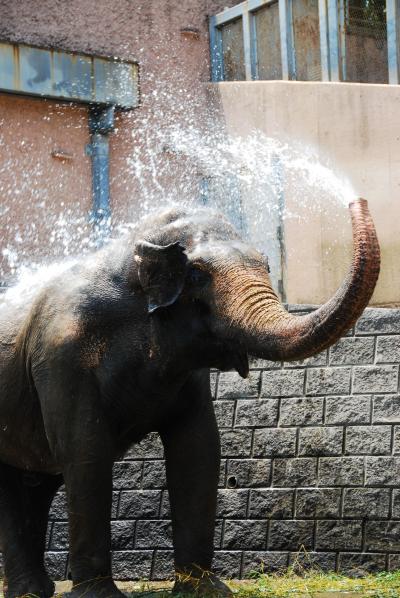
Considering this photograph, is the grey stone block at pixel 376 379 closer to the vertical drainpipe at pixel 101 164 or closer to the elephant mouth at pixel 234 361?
the elephant mouth at pixel 234 361

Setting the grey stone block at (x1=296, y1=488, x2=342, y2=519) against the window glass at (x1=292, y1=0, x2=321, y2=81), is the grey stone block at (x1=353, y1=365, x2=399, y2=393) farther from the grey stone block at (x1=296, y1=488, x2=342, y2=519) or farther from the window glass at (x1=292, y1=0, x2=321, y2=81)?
the window glass at (x1=292, y1=0, x2=321, y2=81)

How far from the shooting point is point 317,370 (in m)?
9.71

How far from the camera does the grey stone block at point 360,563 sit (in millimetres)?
8922

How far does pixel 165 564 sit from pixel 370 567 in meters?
1.59

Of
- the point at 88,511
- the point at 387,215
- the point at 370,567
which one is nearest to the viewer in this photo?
the point at 88,511

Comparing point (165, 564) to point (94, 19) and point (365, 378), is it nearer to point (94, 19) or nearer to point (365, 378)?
point (365, 378)

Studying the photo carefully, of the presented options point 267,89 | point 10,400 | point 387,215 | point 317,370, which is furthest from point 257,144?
point 10,400

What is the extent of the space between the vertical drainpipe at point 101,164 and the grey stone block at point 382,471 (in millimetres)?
8381

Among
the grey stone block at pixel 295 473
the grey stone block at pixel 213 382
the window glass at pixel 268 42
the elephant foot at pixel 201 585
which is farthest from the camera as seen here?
the window glass at pixel 268 42

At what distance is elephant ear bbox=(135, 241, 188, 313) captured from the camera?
648cm

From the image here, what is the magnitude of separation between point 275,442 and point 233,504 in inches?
22.6

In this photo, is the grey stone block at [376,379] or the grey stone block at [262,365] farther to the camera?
the grey stone block at [262,365]

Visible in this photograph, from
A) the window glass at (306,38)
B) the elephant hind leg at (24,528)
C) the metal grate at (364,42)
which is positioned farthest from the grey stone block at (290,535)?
the window glass at (306,38)

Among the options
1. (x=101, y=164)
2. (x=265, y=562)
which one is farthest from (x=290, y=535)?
(x=101, y=164)
